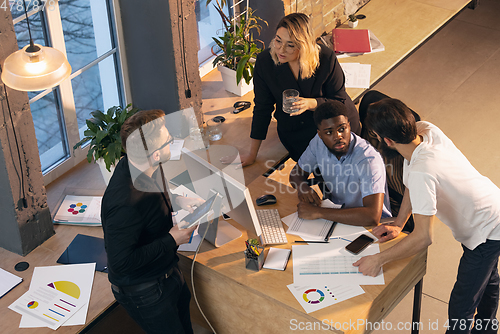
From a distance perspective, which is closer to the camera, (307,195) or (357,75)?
(307,195)

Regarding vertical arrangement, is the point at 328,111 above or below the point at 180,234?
above

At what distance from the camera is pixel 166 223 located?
2385 mm

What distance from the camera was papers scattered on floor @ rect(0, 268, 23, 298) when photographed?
8.69 ft

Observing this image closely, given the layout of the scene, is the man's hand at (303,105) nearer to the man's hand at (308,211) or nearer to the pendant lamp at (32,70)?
the man's hand at (308,211)

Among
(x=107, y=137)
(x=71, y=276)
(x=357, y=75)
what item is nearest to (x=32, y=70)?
(x=107, y=137)

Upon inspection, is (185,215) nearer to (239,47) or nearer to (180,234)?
(180,234)

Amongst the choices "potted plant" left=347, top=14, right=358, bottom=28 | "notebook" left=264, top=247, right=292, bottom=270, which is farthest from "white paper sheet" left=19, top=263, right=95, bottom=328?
"potted plant" left=347, top=14, right=358, bottom=28

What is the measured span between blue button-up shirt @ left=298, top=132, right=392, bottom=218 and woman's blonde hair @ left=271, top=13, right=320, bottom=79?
0.44 m

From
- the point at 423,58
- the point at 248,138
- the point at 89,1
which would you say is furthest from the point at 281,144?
the point at 423,58

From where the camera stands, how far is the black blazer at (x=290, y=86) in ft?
10.0

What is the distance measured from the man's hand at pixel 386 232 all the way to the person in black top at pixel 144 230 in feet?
3.15

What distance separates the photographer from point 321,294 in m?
2.30

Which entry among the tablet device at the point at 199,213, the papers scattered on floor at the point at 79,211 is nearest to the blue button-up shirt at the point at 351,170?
the tablet device at the point at 199,213

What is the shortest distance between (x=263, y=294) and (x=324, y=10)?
3.00 m
